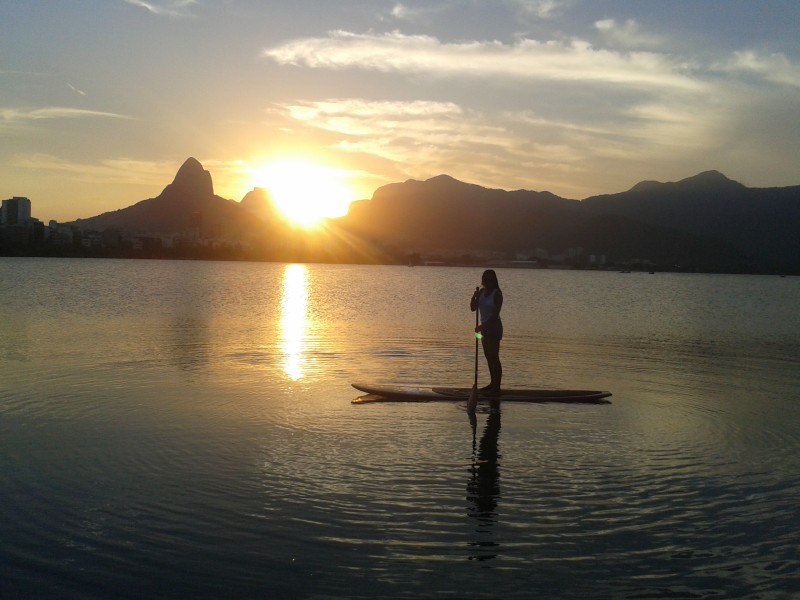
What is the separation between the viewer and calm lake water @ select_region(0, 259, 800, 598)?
7.21 metres

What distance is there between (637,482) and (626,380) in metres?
10.8

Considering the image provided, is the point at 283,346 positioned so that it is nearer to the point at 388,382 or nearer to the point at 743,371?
the point at 388,382

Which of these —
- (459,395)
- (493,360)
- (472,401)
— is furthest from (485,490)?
(493,360)

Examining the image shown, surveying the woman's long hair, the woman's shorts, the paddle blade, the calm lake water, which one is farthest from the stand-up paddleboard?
the woman's long hair

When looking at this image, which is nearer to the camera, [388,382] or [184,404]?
[184,404]

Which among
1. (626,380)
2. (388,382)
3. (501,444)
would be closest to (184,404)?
(388,382)

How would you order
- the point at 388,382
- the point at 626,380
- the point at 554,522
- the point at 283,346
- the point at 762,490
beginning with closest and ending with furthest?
the point at 554,522, the point at 762,490, the point at 388,382, the point at 626,380, the point at 283,346

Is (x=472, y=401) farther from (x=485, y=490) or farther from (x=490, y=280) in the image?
(x=485, y=490)

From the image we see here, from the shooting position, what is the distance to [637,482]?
10422 millimetres

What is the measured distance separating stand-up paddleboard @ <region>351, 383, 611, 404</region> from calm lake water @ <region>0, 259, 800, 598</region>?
43 centimetres

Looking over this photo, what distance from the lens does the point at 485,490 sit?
9.88 m

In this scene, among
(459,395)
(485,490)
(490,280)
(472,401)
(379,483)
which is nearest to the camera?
(485,490)

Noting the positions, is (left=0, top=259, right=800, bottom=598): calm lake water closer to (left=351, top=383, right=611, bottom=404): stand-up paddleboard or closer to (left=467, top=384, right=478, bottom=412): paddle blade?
(left=467, top=384, right=478, bottom=412): paddle blade

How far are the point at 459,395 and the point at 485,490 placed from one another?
687 centimetres
